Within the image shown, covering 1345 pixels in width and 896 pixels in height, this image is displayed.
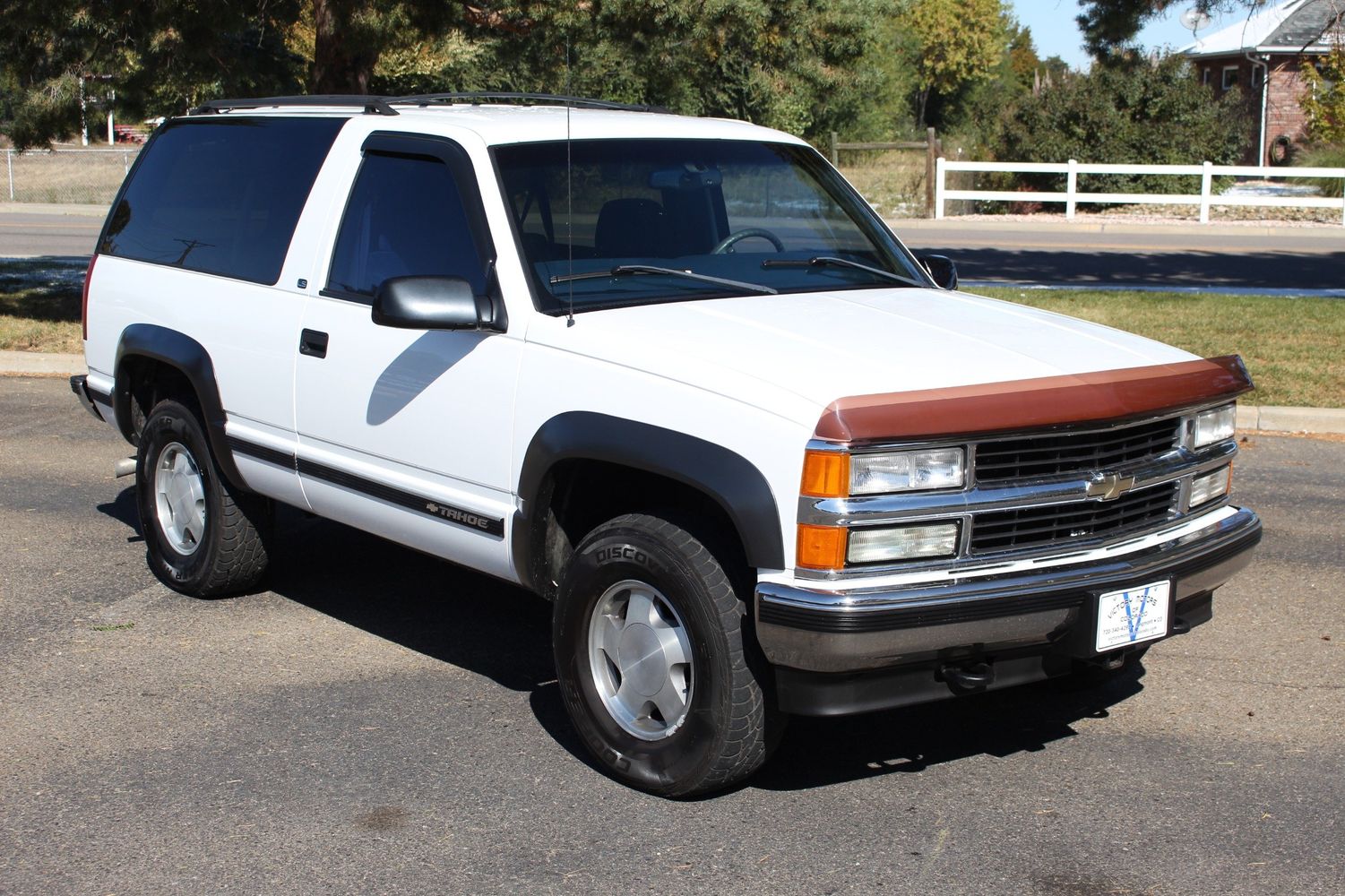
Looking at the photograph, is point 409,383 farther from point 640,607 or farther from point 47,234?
point 47,234

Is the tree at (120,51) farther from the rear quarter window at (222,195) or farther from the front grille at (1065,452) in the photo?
the front grille at (1065,452)

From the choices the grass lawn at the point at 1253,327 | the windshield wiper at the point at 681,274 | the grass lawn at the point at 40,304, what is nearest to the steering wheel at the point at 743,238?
the windshield wiper at the point at 681,274

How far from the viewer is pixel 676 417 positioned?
418 cm

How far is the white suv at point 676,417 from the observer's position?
3.96 metres

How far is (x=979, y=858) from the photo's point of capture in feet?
13.3

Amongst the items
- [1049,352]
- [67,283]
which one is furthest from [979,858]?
[67,283]

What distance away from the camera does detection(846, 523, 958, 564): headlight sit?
3.92 m

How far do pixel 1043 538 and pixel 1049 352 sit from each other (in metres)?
0.62

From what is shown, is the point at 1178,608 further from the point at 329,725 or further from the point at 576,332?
the point at 329,725

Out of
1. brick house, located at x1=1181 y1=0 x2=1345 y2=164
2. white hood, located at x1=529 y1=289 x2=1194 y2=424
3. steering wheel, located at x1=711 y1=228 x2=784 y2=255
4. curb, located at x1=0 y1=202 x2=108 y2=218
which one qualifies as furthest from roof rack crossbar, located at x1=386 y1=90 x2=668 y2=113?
brick house, located at x1=1181 y1=0 x2=1345 y2=164

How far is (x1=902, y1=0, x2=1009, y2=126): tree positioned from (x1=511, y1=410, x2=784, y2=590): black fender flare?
68.4 metres

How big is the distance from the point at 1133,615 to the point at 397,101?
3367 mm

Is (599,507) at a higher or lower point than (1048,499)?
lower

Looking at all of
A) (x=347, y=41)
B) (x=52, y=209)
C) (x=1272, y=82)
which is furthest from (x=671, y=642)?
(x=1272, y=82)
